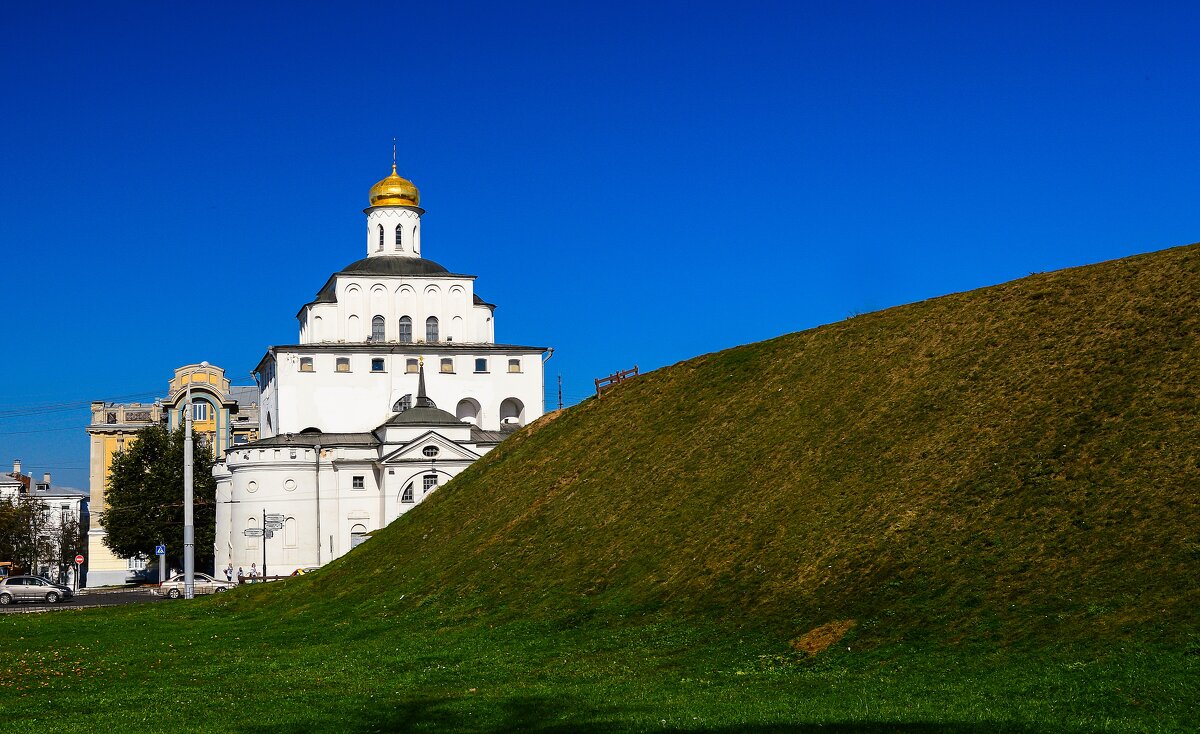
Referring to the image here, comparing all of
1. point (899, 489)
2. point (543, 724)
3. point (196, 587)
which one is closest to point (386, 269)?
point (196, 587)

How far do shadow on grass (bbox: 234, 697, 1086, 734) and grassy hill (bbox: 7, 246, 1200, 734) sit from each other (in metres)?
0.08

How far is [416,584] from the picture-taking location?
128 feet

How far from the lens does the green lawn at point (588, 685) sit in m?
16.8

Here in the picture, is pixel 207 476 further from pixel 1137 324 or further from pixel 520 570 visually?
pixel 1137 324

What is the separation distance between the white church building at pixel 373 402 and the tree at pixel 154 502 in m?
6.49

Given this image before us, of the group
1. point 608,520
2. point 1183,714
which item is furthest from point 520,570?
point 1183,714

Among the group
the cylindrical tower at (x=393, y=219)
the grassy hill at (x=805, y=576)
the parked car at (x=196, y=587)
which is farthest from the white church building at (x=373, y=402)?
the grassy hill at (x=805, y=576)

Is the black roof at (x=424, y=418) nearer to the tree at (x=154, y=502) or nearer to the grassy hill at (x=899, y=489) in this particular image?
the tree at (x=154, y=502)

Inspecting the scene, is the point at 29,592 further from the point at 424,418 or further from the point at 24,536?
the point at 24,536

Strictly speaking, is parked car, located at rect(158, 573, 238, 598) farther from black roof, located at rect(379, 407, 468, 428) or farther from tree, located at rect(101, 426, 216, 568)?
tree, located at rect(101, 426, 216, 568)

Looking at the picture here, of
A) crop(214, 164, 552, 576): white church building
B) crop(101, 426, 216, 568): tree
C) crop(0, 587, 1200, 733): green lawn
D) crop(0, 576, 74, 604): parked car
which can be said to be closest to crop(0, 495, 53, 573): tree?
crop(101, 426, 216, 568): tree

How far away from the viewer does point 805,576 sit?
2709 centimetres

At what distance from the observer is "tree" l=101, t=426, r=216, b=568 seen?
8475cm

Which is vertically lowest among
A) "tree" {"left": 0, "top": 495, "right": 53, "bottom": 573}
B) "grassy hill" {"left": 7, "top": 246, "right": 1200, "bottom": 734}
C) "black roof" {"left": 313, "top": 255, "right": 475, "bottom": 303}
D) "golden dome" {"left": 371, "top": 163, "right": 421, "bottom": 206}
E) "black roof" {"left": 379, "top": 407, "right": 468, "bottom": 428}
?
"grassy hill" {"left": 7, "top": 246, "right": 1200, "bottom": 734}
